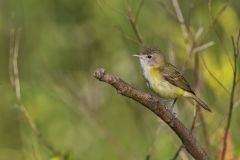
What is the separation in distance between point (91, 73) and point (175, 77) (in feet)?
9.14


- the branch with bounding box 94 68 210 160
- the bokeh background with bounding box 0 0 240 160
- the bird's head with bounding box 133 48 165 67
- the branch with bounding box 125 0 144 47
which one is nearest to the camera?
the branch with bounding box 94 68 210 160

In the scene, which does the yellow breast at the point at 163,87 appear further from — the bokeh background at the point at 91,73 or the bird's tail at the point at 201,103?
the bokeh background at the point at 91,73

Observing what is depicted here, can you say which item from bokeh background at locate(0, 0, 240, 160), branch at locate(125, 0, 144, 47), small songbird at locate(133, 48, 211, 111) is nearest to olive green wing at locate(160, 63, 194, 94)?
small songbird at locate(133, 48, 211, 111)

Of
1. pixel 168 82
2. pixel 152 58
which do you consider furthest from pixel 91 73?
pixel 168 82

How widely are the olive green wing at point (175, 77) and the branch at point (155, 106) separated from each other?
1514 mm

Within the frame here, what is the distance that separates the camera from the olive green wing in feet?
24.5

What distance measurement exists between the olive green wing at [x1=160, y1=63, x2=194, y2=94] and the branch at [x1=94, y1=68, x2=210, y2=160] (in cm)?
151

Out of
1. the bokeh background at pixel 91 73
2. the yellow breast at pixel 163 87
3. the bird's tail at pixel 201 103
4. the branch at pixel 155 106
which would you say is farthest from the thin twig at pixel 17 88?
the branch at pixel 155 106

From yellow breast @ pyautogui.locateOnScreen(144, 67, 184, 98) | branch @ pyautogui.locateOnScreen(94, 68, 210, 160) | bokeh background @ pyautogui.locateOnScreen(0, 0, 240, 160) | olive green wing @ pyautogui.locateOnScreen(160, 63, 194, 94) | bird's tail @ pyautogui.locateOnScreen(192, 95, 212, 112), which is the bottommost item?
bokeh background @ pyautogui.locateOnScreen(0, 0, 240, 160)

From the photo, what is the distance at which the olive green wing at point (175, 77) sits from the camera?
7480 millimetres

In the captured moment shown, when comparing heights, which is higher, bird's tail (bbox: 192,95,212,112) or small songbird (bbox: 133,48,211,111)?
small songbird (bbox: 133,48,211,111)

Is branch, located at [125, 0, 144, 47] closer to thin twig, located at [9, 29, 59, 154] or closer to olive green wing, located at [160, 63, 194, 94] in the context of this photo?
olive green wing, located at [160, 63, 194, 94]

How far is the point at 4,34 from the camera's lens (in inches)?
448

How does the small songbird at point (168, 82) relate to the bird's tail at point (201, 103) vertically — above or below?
above
